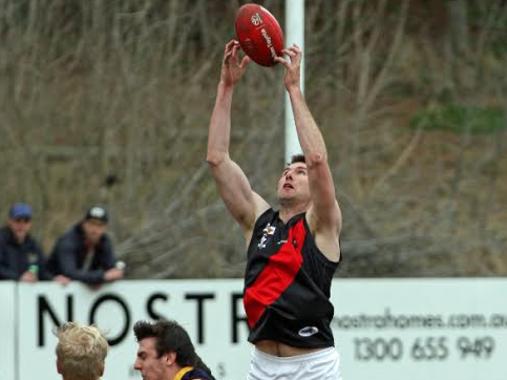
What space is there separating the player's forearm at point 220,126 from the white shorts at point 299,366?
908mm

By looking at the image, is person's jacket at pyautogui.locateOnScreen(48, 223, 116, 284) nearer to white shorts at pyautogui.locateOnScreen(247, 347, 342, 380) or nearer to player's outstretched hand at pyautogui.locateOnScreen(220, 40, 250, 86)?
player's outstretched hand at pyautogui.locateOnScreen(220, 40, 250, 86)

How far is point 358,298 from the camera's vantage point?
34.9ft

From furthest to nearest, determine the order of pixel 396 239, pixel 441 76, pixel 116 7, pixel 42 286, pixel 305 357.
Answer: pixel 441 76 → pixel 116 7 → pixel 396 239 → pixel 42 286 → pixel 305 357

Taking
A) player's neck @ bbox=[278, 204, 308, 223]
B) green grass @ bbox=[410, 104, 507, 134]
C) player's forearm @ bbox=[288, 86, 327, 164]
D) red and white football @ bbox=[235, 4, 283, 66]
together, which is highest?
green grass @ bbox=[410, 104, 507, 134]

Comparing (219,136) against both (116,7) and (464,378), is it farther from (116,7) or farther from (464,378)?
(116,7)

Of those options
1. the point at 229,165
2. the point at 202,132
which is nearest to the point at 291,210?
the point at 229,165

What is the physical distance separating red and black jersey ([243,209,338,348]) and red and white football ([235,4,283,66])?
0.78 m

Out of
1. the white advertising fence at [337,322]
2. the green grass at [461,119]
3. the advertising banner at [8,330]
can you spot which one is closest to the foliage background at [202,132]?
the green grass at [461,119]

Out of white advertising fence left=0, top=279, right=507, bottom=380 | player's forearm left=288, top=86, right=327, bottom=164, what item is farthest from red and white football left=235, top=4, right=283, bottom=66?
white advertising fence left=0, top=279, right=507, bottom=380

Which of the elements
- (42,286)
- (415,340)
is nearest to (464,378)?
(415,340)

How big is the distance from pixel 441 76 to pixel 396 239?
11.6ft

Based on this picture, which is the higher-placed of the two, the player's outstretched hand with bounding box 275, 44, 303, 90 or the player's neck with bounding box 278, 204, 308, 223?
the player's outstretched hand with bounding box 275, 44, 303, 90

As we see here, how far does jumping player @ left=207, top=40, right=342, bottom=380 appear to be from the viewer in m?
6.57

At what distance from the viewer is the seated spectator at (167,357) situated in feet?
21.4
